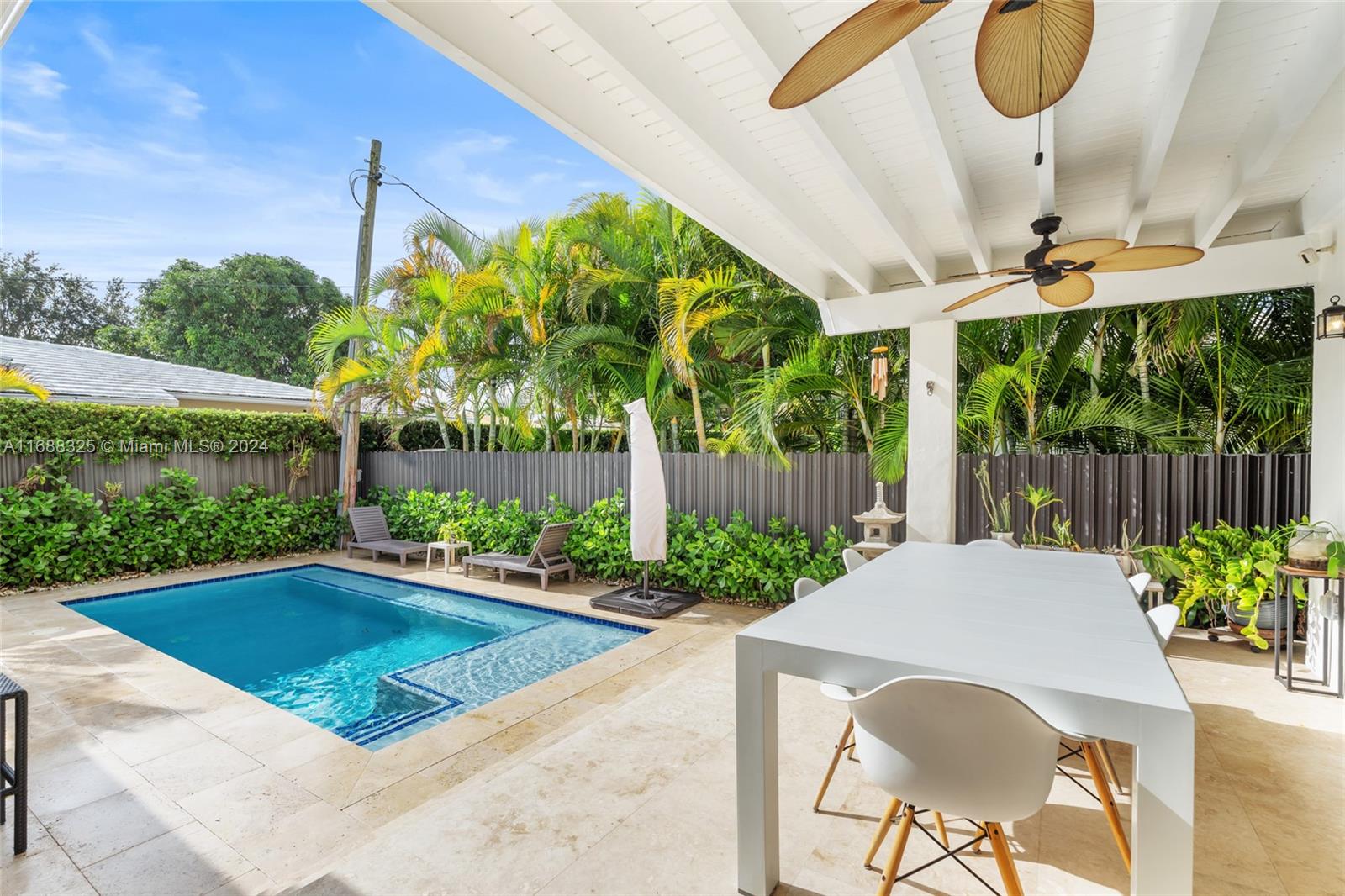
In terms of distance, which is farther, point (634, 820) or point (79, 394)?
point (79, 394)

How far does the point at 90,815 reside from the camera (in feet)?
9.30

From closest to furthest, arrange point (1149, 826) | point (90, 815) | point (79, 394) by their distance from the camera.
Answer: point (1149, 826) → point (90, 815) → point (79, 394)

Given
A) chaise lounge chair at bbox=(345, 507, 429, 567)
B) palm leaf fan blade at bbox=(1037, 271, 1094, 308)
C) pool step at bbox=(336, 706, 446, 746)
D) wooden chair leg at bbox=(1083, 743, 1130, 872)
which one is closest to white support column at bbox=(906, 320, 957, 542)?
palm leaf fan blade at bbox=(1037, 271, 1094, 308)

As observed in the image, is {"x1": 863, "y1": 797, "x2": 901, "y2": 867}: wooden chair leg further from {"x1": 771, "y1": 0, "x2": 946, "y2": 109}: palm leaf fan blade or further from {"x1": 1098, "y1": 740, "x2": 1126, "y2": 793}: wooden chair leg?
{"x1": 771, "y1": 0, "x2": 946, "y2": 109}: palm leaf fan blade

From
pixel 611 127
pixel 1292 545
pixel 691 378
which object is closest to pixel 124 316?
pixel 691 378

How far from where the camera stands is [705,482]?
735cm

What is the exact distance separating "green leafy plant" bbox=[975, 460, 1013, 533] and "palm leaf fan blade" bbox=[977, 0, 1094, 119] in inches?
185

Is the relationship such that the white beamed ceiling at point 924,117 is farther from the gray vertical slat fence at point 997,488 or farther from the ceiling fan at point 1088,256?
the gray vertical slat fence at point 997,488

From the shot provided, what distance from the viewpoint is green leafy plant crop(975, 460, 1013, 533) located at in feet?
19.3

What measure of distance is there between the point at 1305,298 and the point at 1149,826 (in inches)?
249

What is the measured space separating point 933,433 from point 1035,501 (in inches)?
42.8

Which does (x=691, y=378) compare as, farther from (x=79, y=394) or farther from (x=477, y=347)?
(x=79, y=394)

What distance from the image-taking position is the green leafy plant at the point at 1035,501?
217 inches

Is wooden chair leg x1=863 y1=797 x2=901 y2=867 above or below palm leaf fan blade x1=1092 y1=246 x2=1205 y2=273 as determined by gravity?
below
